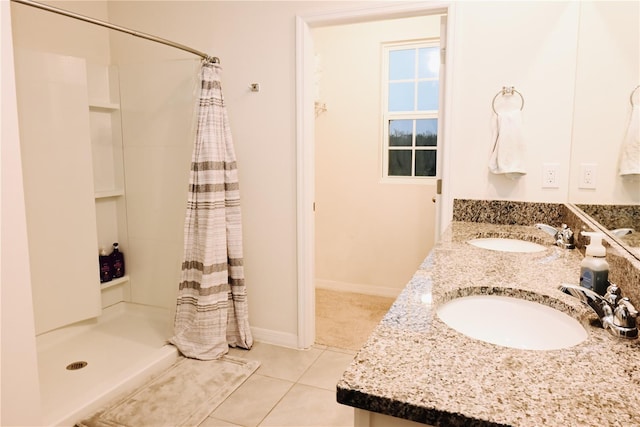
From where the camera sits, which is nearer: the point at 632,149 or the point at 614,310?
the point at 614,310

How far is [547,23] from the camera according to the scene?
204 centimetres

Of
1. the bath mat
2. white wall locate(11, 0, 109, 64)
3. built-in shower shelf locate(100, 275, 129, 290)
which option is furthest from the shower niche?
the bath mat

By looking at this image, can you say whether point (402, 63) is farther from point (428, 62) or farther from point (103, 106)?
point (103, 106)

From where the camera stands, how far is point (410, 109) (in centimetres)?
363

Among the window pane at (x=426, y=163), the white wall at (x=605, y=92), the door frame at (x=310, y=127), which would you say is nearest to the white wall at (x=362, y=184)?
the window pane at (x=426, y=163)

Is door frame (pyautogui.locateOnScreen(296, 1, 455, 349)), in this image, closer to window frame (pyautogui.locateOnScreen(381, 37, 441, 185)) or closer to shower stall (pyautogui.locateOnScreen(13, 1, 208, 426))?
shower stall (pyautogui.locateOnScreen(13, 1, 208, 426))

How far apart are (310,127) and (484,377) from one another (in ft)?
6.88

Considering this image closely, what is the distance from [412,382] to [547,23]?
2011mm

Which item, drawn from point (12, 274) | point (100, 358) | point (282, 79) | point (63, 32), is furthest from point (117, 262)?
point (282, 79)

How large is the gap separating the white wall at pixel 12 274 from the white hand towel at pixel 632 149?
1993 mm

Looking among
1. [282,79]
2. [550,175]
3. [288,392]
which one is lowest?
[288,392]

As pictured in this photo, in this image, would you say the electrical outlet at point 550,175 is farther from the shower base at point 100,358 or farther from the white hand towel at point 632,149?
the shower base at point 100,358

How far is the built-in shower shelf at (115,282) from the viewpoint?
3.05 metres

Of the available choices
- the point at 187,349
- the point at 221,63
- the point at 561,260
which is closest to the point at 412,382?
the point at 561,260
